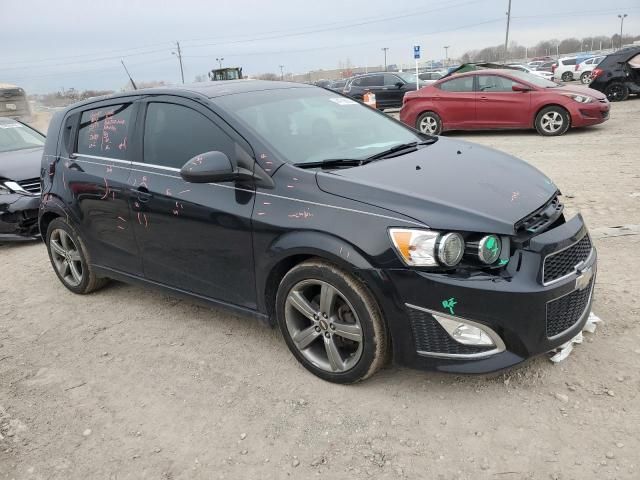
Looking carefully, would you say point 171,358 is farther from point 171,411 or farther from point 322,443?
point 322,443

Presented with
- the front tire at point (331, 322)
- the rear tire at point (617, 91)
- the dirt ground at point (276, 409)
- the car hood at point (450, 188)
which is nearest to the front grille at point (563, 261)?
the car hood at point (450, 188)

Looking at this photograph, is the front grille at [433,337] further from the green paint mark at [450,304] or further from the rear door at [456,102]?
the rear door at [456,102]

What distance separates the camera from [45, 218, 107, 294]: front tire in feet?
15.4

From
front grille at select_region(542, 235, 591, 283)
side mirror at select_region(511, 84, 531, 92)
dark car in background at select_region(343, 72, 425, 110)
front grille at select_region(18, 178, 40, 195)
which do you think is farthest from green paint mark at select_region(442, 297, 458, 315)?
dark car in background at select_region(343, 72, 425, 110)

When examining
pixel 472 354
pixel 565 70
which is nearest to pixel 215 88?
pixel 472 354

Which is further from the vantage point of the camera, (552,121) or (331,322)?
(552,121)

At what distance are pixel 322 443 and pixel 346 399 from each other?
1.18 ft

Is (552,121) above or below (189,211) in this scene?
below

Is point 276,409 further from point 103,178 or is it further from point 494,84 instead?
point 494,84

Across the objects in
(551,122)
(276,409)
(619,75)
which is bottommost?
(276,409)

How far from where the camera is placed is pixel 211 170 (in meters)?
3.17

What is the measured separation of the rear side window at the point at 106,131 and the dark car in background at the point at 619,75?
620 inches

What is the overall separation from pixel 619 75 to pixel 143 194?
53.1ft

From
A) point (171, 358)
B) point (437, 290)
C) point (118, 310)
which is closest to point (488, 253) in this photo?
point (437, 290)
